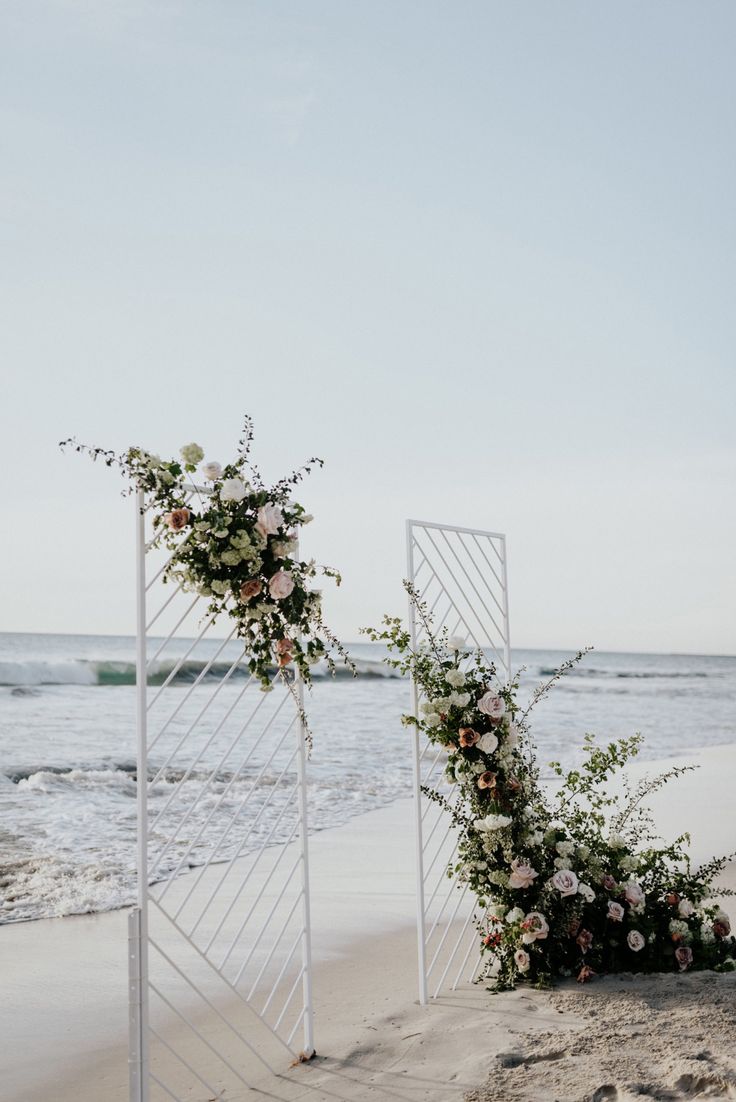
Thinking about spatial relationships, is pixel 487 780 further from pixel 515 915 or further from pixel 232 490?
pixel 232 490

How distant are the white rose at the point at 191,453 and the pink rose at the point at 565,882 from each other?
2.26 metres

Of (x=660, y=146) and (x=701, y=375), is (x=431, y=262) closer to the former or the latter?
(x=660, y=146)

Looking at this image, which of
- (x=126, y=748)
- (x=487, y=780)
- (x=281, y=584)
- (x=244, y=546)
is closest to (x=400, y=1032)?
(x=487, y=780)

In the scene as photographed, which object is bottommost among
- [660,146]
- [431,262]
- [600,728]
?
[600,728]

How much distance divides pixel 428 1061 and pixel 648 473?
898 centimetres

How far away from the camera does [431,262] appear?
821cm

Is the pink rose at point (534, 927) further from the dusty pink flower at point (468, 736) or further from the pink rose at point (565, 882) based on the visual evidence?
the dusty pink flower at point (468, 736)

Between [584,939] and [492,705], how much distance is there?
1047 millimetres

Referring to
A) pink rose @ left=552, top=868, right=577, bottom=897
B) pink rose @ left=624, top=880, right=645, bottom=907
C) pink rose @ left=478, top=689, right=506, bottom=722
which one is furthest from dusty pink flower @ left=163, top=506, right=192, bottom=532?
pink rose @ left=624, top=880, right=645, bottom=907

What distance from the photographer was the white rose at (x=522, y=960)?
12.8ft

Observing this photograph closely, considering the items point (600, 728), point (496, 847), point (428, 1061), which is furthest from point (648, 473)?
point (428, 1061)

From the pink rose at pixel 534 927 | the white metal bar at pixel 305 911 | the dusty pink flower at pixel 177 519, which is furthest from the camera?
the pink rose at pixel 534 927

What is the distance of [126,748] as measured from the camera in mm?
12664

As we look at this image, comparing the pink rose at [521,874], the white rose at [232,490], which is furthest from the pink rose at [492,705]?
the white rose at [232,490]
